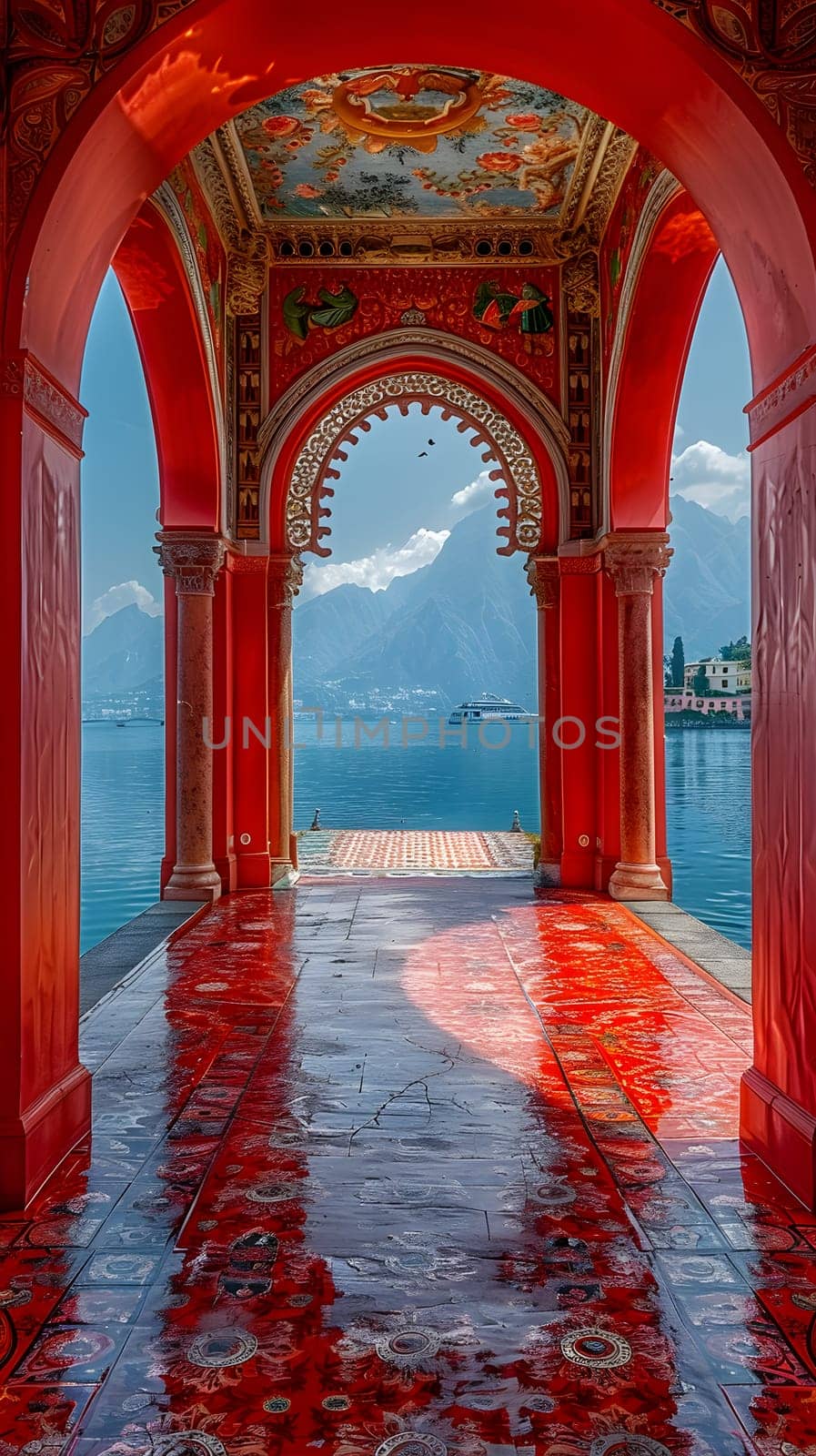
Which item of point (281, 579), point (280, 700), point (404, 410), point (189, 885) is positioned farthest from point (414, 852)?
point (404, 410)

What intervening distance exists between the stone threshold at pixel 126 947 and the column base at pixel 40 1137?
1.56 meters

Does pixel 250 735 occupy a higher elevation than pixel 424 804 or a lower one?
higher

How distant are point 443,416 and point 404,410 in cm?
44

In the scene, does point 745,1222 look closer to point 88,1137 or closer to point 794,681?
point 794,681

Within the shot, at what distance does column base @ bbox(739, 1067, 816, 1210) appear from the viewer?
9.61 ft

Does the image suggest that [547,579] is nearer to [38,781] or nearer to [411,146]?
[411,146]

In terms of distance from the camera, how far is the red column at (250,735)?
28.6ft

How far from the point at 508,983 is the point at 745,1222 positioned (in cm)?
273

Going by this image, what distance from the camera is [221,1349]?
223 cm

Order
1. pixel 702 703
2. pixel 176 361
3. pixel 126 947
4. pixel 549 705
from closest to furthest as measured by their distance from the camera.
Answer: pixel 126 947 < pixel 176 361 < pixel 549 705 < pixel 702 703

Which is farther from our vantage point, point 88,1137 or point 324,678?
point 324,678

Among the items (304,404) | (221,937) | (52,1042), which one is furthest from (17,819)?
(304,404)

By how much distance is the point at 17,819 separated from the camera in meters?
3.06

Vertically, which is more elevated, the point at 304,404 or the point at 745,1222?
the point at 304,404
